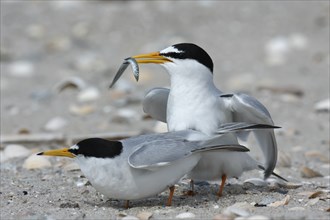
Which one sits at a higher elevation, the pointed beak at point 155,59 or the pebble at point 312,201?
the pointed beak at point 155,59

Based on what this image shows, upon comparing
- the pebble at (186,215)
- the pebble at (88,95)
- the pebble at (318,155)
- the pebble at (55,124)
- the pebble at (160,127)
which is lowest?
the pebble at (318,155)

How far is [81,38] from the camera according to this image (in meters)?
9.84

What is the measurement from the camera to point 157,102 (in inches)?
191

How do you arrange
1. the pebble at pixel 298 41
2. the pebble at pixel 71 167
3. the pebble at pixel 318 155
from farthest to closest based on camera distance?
the pebble at pixel 298 41, the pebble at pixel 318 155, the pebble at pixel 71 167

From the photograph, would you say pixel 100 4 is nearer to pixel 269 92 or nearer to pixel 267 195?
pixel 269 92

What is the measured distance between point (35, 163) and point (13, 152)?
41cm

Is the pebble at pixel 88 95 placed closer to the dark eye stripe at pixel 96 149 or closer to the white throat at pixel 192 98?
the white throat at pixel 192 98

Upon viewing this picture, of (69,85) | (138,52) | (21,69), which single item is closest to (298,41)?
(138,52)

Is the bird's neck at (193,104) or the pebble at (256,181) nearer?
the bird's neck at (193,104)

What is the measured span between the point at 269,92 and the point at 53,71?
2500 millimetres

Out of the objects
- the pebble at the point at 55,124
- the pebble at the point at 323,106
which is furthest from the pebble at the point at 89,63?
the pebble at the point at 323,106

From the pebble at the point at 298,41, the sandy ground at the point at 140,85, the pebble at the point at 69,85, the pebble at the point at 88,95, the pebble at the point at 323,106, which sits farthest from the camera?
the pebble at the point at 298,41

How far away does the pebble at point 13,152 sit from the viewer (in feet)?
18.3

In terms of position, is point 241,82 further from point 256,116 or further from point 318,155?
point 256,116
